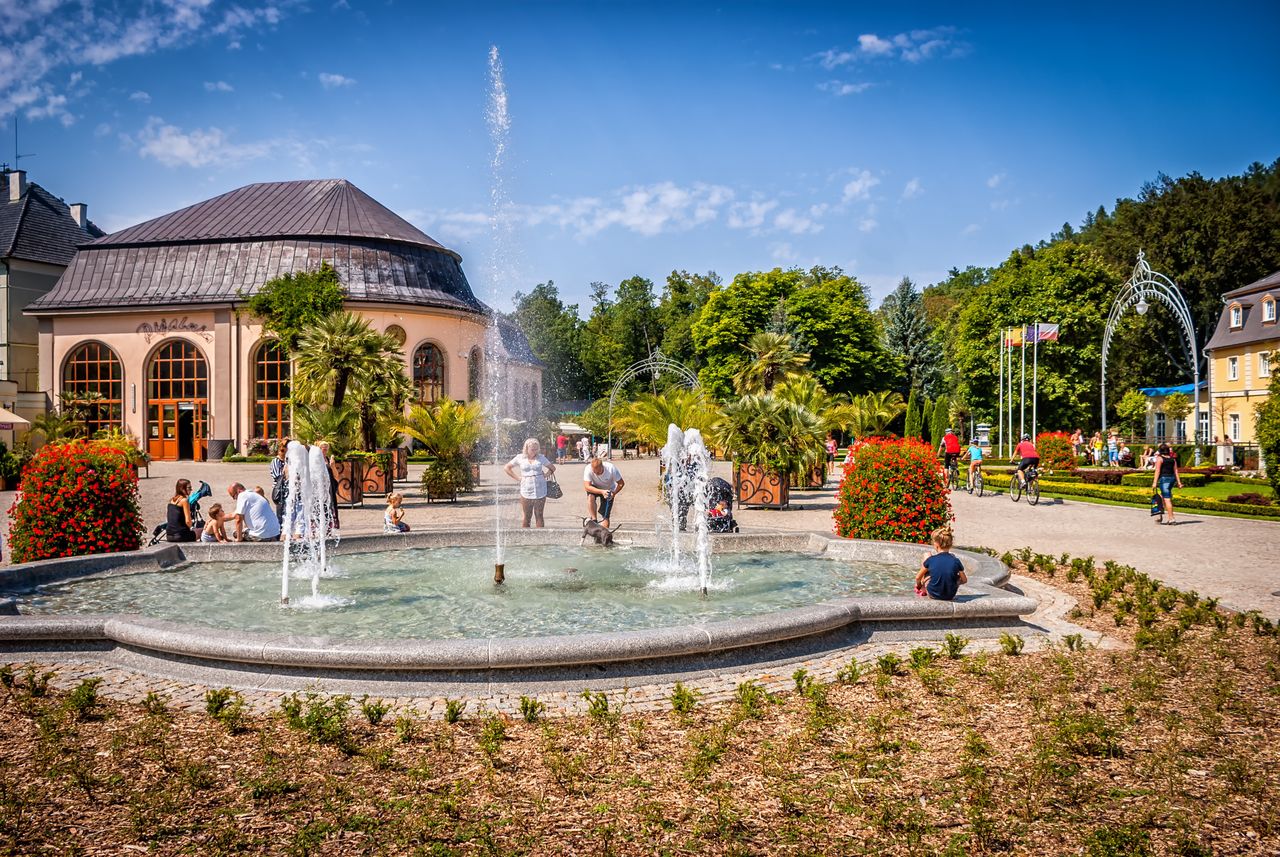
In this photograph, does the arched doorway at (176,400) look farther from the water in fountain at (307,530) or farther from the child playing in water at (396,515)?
the child playing in water at (396,515)

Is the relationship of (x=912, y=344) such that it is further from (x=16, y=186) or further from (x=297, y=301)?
(x=16, y=186)

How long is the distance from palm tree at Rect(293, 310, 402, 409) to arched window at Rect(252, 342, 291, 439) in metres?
25.6

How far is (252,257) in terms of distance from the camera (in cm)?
4866

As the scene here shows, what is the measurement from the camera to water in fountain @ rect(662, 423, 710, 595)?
11.5 meters

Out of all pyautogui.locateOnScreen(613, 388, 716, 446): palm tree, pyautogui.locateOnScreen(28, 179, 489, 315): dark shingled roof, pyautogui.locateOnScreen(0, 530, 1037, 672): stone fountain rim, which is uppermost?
pyautogui.locateOnScreen(28, 179, 489, 315): dark shingled roof

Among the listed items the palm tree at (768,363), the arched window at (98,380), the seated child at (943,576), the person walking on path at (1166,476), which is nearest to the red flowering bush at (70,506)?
the seated child at (943,576)

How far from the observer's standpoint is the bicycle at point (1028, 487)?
78.9 ft

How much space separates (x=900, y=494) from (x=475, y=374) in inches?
1689

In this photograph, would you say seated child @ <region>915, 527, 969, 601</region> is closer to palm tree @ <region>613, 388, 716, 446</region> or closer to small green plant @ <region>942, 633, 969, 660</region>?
small green plant @ <region>942, 633, 969, 660</region>

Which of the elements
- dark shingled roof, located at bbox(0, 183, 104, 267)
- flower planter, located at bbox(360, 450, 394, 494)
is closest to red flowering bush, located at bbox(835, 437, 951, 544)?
flower planter, located at bbox(360, 450, 394, 494)

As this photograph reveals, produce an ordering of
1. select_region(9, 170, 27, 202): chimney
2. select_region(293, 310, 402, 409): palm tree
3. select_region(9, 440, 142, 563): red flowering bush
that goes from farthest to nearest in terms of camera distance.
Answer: select_region(9, 170, 27, 202): chimney → select_region(293, 310, 402, 409): palm tree → select_region(9, 440, 142, 563): red flowering bush

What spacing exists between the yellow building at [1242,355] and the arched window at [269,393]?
47.7m

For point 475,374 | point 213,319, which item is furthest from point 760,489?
point 213,319

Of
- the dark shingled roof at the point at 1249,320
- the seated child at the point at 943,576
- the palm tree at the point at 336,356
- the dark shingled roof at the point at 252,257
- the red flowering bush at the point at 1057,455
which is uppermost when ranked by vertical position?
the dark shingled roof at the point at 252,257
